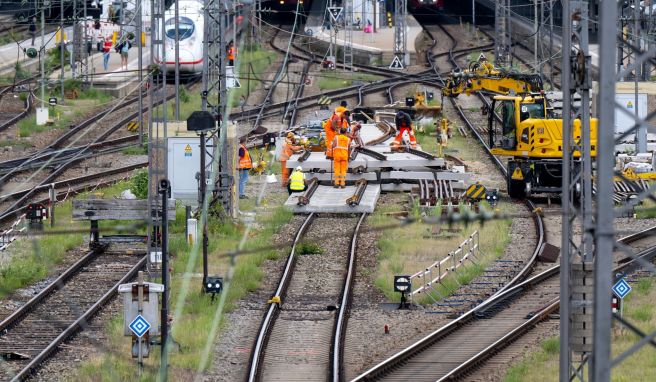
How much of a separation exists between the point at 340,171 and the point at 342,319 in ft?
33.4

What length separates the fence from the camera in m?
19.7

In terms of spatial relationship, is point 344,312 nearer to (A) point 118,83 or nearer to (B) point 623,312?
(B) point 623,312

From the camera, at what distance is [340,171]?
90.9 feet

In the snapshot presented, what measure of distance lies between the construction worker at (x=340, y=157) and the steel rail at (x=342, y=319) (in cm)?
324

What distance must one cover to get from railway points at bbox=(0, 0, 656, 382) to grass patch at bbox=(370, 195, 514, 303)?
0.21 feet

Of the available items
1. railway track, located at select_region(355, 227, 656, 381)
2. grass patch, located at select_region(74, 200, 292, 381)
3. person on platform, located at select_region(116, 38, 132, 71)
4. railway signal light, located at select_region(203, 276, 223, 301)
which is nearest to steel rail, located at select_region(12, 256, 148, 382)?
grass patch, located at select_region(74, 200, 292, 381)

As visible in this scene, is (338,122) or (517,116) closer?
(338,122)

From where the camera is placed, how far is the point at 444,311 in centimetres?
1858

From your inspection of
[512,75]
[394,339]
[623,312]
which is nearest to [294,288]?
[394,339]

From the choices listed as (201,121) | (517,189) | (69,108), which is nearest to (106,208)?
(201,121)

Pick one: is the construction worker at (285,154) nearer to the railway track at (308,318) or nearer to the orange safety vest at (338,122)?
the orange safety vest at (338,122)

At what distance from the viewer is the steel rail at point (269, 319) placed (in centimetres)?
1528

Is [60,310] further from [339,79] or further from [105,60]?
[105,60]

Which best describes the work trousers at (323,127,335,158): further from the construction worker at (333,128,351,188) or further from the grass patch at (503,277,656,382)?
the grass patch at (503,277,656,382)
